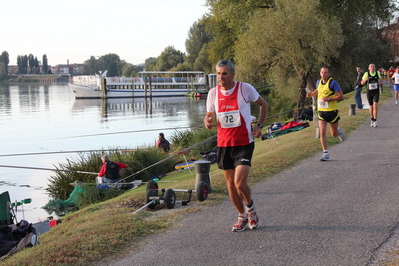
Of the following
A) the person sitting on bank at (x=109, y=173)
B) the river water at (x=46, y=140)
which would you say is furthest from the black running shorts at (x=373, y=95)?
the person sitting on bank at (x=109, y=173)

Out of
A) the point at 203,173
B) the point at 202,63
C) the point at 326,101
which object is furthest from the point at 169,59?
the point at 203,173

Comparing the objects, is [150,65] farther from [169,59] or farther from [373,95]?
[373,95]

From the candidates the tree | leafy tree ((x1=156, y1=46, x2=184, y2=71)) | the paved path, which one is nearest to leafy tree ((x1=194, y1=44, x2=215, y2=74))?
leafy tree ((x1=156, y1=46, x2=184, y2=71))

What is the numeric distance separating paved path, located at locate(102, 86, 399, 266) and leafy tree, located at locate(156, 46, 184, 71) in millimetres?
115568

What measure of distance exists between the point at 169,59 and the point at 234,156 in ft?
395

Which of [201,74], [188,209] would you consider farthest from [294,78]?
[201,74]

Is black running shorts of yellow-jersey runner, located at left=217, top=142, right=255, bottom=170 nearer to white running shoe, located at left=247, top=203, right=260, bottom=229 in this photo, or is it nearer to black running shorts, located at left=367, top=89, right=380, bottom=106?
white running shoe, located at left=247, top=203, right=260, bottom=229

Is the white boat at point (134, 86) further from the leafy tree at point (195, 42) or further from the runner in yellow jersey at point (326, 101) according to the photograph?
the runner in yellow jersey at point (326, 101)

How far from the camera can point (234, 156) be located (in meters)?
6.05

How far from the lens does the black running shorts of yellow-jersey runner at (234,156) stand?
5961 mm

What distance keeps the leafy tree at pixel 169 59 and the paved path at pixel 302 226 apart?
115568mm

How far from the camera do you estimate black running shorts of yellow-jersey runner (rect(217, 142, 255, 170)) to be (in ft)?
19.6

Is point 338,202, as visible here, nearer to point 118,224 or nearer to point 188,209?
point 188,209

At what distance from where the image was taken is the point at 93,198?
563 inches
